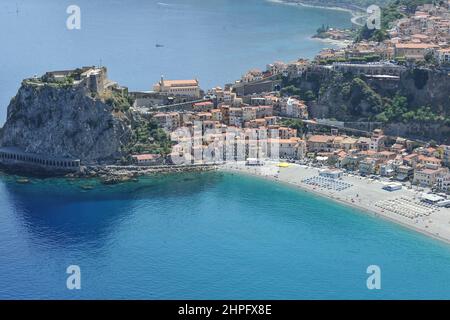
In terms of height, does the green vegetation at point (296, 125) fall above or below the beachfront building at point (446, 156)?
above

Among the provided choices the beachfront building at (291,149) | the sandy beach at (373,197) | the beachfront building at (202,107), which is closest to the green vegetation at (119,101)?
the beachfront building at (202,107)

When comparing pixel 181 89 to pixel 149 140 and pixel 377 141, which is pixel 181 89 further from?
pixel 377 141

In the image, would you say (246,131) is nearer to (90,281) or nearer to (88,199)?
(88,199)

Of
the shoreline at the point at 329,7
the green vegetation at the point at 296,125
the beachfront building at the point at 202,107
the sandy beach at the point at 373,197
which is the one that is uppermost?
the shoreline at the point at 329,7

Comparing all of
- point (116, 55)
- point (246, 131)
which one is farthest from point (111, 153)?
point (116, 55)

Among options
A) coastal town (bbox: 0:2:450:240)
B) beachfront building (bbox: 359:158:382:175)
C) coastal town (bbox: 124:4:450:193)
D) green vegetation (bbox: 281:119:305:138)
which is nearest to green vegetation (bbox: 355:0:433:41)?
coastal town (bbox: 124:4:450:193)

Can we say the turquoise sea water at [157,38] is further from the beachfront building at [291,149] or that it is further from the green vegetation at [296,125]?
the beachfront building at [291,149]

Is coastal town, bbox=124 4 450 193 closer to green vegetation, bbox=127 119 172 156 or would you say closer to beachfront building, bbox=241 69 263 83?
beachfront building, bbox=241 69 263 83
